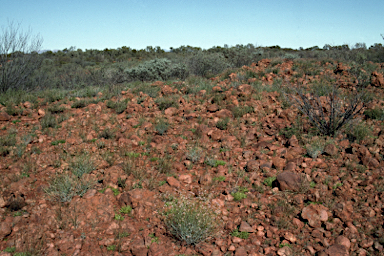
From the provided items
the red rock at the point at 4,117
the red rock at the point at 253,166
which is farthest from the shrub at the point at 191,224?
the red rock at the point at 4,117

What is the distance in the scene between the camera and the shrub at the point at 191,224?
343 cm

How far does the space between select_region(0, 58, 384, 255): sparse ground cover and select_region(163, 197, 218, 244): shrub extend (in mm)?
19

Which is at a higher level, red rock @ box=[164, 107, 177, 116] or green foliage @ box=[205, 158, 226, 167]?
red rock @ box=[164, 107, 177, 116]

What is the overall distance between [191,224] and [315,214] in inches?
69.2

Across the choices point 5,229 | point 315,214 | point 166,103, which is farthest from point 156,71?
point 315,214

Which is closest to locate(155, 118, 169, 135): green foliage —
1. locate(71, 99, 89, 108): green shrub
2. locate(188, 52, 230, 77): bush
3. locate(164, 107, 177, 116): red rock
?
locate(164, 107, 177, 116): red rock

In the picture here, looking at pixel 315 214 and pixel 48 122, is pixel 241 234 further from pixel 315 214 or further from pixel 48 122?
pixel 48 122

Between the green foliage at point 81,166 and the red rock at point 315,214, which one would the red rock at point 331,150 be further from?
the green foliage at point 81,166

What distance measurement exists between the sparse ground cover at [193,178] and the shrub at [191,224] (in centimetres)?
2

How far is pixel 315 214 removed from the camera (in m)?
3.71

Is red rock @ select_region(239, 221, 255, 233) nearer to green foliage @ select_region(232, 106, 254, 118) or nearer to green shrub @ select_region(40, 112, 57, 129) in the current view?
green foliage @ select_region(232, 106, 254, 118)

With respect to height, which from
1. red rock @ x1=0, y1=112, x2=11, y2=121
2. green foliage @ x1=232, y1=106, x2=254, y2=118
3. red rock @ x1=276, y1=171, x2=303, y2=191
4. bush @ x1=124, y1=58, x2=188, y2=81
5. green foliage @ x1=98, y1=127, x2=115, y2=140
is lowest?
red rock @ x1=276, y1=171, x2=303, y2=191

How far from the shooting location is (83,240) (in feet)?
11.6

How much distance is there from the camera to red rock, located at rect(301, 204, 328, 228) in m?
3.64
